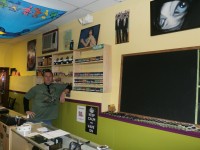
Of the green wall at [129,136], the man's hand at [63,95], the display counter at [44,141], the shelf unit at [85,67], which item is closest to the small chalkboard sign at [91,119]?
the green wall at [129,136]

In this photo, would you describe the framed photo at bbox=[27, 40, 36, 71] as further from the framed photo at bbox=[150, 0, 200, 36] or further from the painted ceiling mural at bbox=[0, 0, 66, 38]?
Answer: the framed photo at bbox=[150, 0, 200, 36]

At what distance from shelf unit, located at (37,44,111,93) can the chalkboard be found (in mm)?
342

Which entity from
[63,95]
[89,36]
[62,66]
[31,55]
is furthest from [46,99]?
[31,55]

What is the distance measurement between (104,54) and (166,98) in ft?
4.43

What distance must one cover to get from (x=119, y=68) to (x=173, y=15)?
1.22 meters

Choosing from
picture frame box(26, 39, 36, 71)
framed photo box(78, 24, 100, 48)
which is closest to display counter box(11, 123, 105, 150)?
framed photo box(78, 24, 100, 48)

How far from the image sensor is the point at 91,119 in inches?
145

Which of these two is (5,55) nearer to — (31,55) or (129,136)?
(31,55)

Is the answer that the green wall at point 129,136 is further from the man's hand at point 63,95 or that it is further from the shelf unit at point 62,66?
the shelf unit at point 62,66

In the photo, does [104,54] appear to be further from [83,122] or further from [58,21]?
[58,21]

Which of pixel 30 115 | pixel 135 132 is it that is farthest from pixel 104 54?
pixel 30 115

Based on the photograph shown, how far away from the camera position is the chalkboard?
2570 millimetres

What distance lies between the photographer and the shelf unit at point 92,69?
3604 millimetres

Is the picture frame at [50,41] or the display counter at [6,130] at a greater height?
the picture frame at [50,41]
